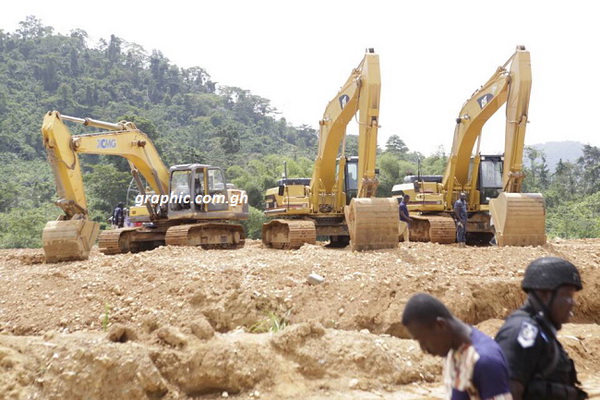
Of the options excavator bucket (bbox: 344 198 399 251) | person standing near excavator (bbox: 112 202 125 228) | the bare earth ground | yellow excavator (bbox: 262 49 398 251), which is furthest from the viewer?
person standing near excavator (bbox: 112 202 125 228)

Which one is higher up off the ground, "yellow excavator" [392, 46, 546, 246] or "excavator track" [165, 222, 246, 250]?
"yellow excavator" [392, 46, 546, 246]

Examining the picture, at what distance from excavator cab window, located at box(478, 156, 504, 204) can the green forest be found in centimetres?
286

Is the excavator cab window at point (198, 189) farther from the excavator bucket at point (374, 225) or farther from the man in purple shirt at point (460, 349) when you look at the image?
the man in purple shirt at point (460, 349)

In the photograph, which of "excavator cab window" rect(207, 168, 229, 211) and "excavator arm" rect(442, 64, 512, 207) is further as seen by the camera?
"excavator cab window" rect(207, 168, 229, 211)

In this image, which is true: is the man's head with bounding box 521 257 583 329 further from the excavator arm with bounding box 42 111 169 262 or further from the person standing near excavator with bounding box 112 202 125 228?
the person standing near excavator with bounding box 112 202 125 228

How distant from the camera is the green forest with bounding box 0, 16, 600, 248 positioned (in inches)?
1599

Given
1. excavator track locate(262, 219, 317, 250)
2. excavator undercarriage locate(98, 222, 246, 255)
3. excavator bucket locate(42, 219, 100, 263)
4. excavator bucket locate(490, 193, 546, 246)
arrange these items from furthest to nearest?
excavator undercarriage locate(98, 222, 246, 255) → excavator track locate(262, 219, 317, 250) → excavator bucket locate(42, 219, 100, 263) → excavator bucket locate(490, 193, 546, 246)

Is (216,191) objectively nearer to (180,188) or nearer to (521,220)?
(180,188)

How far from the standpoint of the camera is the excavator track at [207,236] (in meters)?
16.3

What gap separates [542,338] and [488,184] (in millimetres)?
15712

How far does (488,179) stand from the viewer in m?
17.8

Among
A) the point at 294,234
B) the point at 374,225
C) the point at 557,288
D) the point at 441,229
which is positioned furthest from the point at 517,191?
the point at 557,288

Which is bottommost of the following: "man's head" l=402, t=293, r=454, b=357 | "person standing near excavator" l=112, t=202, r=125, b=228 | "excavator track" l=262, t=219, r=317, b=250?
"person standing near excavator" l=112, t=202, r=125, b=228

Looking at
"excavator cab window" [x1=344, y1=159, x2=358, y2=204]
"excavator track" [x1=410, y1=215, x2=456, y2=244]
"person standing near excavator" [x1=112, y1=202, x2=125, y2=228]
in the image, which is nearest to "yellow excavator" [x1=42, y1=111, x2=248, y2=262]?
"excavator cab window" [x1=344, y1=159, x2=358, y2=204]
